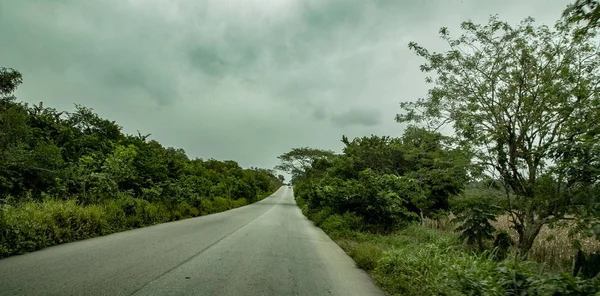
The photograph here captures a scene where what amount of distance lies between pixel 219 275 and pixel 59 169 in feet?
32.6

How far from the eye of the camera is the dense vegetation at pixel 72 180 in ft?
26.0

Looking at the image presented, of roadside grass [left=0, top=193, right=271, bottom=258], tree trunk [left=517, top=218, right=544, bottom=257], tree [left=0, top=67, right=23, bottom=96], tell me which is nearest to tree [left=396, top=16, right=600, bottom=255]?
tree trunk [left=517, top=218, right=544, bottom=257]

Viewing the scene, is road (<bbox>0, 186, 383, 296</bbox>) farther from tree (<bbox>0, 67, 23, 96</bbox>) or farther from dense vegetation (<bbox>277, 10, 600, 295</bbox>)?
tree (<bbox>0, 67, 23, 96</bbox>)

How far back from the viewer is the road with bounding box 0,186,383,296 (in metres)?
4.74

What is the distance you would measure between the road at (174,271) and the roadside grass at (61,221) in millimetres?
406

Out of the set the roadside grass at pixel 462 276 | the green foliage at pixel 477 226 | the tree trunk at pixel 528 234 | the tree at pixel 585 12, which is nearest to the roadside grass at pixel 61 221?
the roadside grass at pixel 462 276

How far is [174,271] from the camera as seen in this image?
5828mm

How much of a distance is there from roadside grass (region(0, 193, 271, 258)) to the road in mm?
406

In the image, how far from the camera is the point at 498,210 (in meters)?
9.20

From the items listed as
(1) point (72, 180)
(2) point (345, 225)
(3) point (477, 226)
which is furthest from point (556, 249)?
(1) point (72, 180)

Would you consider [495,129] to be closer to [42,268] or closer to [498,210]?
[498,210]

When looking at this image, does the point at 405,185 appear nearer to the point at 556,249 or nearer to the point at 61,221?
the point at 556,249

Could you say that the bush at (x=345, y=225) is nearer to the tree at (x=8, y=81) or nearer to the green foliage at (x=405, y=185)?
the green foliage at (x=405, y=185)

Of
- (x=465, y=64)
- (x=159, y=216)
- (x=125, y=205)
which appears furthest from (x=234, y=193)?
(x=465, y=64)
